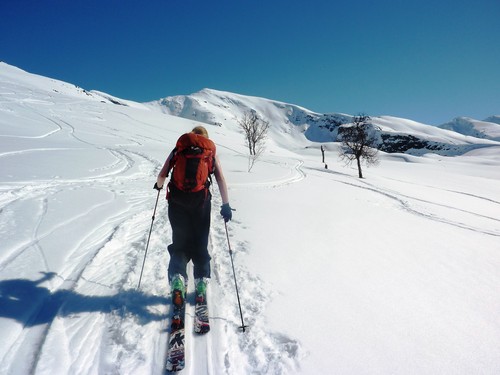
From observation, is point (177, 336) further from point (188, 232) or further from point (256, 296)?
point (256, 296)

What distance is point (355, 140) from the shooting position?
96.2ft

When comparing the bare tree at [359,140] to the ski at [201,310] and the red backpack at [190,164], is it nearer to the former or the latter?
the red backpack at [190,164]

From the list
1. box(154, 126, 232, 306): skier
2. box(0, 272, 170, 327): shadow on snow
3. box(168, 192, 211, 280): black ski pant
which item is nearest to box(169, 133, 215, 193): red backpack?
box(154, 126, 232, 306): skier

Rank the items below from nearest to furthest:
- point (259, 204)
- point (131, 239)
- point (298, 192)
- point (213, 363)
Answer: point (213, 363) → point (131, 239) → point (259, 204) → point (298, 192)

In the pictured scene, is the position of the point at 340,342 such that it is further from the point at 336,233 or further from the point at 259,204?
the point at 259,204

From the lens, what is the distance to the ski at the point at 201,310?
9.54 ft

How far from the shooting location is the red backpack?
3.22 meters

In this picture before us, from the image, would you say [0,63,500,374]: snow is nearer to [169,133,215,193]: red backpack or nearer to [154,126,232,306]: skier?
[154,126,232,306]: skier

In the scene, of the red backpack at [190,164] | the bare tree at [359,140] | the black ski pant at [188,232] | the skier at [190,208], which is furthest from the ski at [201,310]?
the bare tree at [359,140]

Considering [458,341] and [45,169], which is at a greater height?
[45,169]

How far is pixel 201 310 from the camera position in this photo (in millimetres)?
3121

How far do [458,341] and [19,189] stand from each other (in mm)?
9773

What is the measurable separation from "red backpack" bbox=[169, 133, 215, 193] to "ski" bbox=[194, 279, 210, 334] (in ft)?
3.75

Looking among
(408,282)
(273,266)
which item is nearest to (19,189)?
(273,266)
